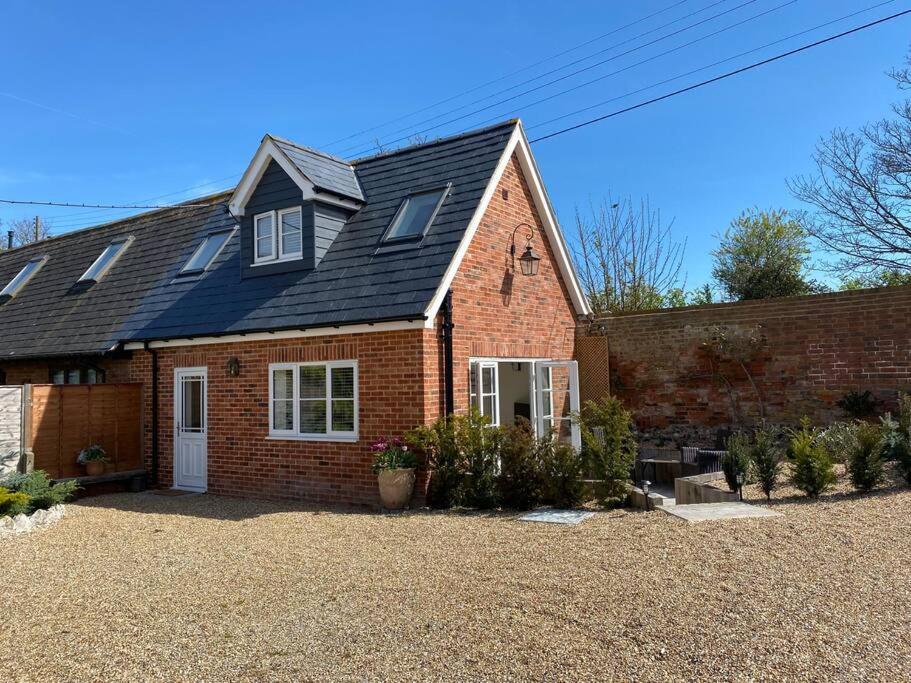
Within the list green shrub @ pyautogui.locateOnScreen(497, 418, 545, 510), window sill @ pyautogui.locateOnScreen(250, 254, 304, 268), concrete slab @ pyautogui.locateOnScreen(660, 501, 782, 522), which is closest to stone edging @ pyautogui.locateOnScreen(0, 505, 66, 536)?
window sill @ pyautogui.locateOnScreen(250, 254, 304, 268)

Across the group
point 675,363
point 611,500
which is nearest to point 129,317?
point 611,500

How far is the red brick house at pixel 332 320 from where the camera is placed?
10.5 metres

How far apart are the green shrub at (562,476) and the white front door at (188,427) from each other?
272 inches

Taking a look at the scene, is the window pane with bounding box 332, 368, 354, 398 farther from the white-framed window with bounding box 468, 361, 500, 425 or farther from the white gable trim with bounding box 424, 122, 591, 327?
the white-framed window with bounding box 468, 361, 500, 425

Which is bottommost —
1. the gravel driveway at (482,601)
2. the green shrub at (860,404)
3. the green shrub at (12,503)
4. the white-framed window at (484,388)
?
the gravel driveway at (482,601)

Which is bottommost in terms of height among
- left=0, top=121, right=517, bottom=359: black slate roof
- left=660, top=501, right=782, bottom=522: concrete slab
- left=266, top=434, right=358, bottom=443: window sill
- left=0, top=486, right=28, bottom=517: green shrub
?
left=660, top=501, right=782, bottom=522: concrete slab

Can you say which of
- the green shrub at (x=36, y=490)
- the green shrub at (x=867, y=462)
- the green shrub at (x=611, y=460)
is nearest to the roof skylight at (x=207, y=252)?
the green shrub at (x=36, y=490)

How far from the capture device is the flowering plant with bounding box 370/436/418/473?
31.9 feet

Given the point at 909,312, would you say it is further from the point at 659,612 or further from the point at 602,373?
the point at 659,612

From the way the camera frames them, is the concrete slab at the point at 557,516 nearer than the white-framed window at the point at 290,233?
Yes

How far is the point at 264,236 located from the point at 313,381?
3.65m

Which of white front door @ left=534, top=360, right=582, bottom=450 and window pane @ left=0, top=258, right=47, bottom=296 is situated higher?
window pane @ left=0, top=258, right=47, bottom=296

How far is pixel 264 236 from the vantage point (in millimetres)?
13086

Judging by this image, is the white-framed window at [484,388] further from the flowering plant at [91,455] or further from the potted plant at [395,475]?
the flowering plant at [91,455]
